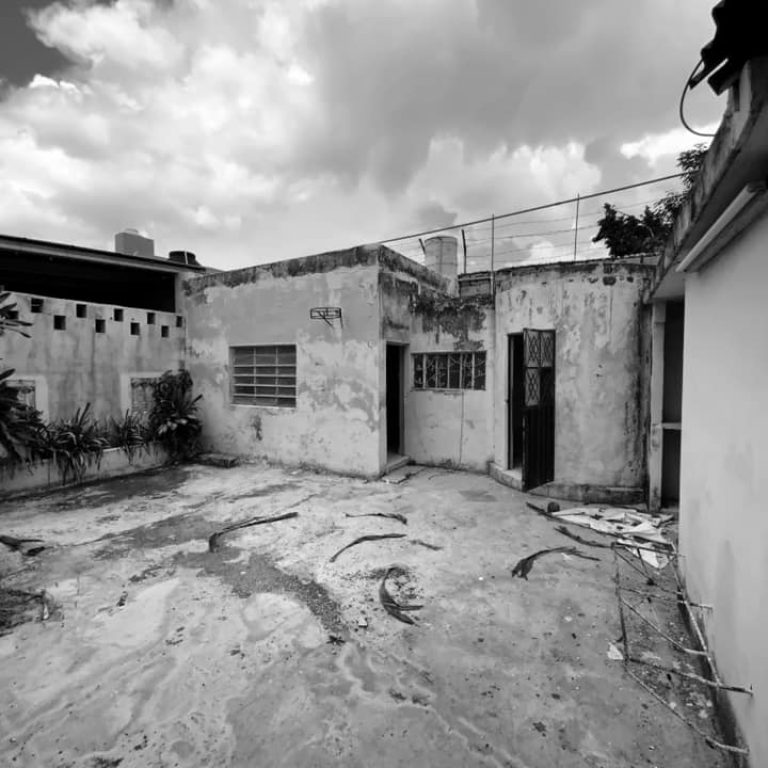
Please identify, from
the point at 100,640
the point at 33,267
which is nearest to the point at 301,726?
the point at 100,640

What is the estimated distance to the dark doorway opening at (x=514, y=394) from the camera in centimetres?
625

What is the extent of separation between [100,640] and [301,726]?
5.25 feet

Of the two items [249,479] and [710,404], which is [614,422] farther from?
[249,479]

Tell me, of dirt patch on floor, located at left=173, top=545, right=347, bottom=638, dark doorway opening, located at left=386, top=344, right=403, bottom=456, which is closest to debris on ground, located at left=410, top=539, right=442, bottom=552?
dirt patch on floor, located at left=173, top=545, right=347, bottom=638

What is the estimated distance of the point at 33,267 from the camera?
7.51 m

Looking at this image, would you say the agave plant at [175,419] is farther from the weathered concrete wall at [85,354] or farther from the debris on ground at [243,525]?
the debris on ground at [243,525]

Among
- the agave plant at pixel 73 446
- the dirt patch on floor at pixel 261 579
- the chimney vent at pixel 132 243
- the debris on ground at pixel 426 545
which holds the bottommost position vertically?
the dirt patch on floor at pixel 261 579

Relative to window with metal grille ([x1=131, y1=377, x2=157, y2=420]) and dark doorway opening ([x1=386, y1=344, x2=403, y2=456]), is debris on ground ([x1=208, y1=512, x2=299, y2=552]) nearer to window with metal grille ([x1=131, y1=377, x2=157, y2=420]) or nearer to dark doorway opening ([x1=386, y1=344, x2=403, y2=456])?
dark doorway opening ([x1=386, y1=344, x2=403, y2=456])

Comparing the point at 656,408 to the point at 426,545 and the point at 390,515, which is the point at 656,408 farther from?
the point at 390,515

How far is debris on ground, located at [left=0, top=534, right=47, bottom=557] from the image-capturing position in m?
4.11

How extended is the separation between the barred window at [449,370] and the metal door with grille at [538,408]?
1391 mm

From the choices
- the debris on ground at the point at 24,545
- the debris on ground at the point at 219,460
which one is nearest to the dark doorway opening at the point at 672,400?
the debris on ground at the point at 219,460

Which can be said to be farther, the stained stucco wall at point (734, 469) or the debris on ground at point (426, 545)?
the debris on ground at point (426, 545)

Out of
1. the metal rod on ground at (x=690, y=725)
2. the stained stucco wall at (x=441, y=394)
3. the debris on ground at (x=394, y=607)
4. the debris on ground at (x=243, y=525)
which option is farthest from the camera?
the stained stucco wall at (x=441, y=394)
